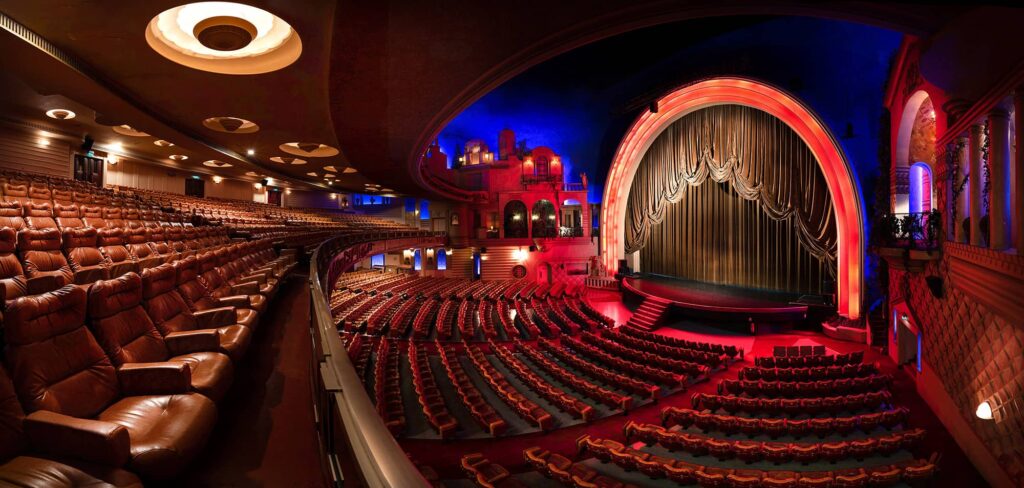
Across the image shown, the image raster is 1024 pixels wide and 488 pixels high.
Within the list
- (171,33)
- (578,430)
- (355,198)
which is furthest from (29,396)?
(355,198)

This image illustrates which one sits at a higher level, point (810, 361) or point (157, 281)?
point (157, 281)

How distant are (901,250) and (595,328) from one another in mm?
8060

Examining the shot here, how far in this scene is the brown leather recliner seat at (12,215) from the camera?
219 inches

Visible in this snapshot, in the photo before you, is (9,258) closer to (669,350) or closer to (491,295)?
(669,350)

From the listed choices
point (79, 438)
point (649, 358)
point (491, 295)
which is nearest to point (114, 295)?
point (79, 438)

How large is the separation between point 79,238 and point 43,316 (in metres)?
4.45

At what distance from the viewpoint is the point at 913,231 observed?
26.6 ft

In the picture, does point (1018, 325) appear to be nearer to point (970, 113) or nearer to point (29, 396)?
point (970, 113)

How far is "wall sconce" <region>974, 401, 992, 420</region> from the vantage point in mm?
5340

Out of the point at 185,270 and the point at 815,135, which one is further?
the point at 815,135

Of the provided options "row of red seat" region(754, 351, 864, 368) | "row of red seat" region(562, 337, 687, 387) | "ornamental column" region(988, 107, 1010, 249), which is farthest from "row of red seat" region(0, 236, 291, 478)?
"row of red seat" region(754, 351, 864, 368)

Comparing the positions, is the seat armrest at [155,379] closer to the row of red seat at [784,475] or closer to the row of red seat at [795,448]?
the row of red seat at [784,475]

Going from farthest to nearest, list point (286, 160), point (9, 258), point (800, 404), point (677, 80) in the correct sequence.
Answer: point (677, 80) → point (286, 160) → point (800, 404) → point (9, 258)

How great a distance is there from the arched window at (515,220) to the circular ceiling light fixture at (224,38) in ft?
62.3
